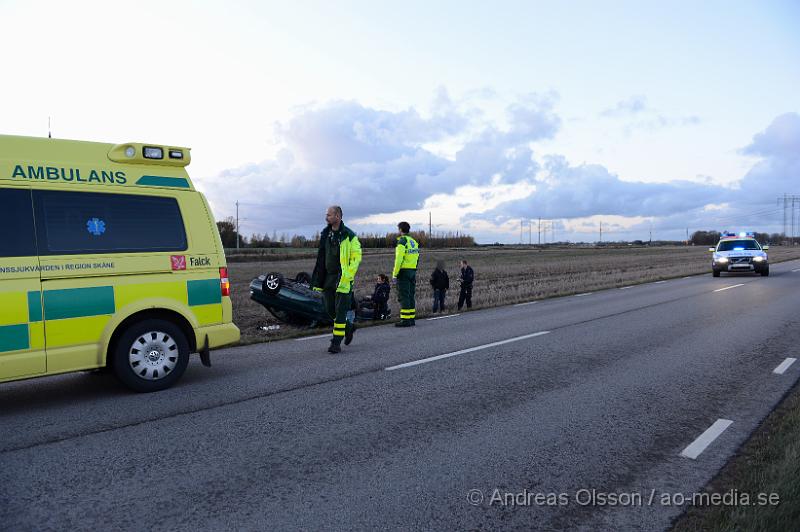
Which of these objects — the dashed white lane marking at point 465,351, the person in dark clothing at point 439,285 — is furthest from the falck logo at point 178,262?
the person in dark clothing at point 439,285

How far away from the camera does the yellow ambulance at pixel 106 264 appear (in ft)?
17.3

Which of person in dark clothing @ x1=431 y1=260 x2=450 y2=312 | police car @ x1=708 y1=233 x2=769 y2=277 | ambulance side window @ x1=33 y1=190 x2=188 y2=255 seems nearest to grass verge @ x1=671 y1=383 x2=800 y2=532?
ambulance side window @ x1=33 y1=190 x2=188 y2=255

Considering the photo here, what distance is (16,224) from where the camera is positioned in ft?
17.3

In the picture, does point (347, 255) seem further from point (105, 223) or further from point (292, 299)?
point (292, 299)

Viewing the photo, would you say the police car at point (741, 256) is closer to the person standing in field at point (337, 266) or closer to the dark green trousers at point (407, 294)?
the dark green trousers at point (407, 294)

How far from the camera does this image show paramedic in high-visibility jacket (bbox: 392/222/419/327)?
11.0 m

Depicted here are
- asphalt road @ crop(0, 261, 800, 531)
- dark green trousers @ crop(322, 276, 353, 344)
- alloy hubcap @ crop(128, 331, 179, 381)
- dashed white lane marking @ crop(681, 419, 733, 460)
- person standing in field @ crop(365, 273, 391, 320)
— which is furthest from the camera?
person standing in field @ crop(365, 273, 391, 320)

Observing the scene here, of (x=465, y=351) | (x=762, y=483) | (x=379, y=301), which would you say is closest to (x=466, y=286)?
(x=379, y=301)

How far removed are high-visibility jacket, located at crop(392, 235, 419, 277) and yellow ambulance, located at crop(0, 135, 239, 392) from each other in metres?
5.09

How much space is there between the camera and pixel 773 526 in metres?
3.05

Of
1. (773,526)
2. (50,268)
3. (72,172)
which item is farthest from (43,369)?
(773,526)

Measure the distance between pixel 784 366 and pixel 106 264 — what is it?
26.2ft

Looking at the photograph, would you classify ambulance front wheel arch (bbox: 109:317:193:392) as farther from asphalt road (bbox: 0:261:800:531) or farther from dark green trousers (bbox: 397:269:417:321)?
dark green trousers (bbox: 397:269:417:321)

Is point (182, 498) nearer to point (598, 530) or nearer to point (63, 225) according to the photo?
point (598, 530)
